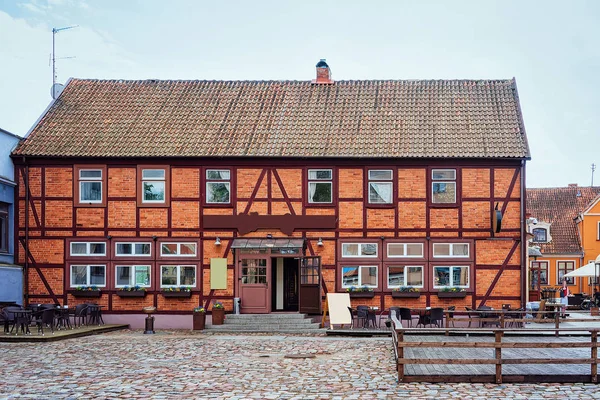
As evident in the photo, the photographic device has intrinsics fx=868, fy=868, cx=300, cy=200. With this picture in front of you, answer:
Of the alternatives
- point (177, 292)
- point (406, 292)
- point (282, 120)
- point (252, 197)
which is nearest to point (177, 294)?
point (177, 292)

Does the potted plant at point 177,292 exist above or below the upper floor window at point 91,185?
below

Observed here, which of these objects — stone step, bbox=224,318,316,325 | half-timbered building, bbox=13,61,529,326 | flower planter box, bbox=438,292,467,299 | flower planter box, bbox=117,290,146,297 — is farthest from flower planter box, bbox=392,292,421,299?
flower planter box, bbox=117,290,146,297

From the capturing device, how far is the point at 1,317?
2486 centimetres

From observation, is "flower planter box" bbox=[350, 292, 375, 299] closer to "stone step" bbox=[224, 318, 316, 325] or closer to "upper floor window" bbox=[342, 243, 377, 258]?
"upper floor window" bbox=[342, 243, 377, 258]

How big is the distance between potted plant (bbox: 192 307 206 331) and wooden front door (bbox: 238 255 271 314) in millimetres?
1546

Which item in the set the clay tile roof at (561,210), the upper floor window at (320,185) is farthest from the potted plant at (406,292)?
the clay tile roof at (561,210)

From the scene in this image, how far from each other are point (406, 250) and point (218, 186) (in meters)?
6.26

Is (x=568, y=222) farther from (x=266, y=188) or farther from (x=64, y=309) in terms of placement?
(x=64, y=309)

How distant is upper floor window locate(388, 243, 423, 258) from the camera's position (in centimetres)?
2717

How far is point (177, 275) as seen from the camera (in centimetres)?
2742

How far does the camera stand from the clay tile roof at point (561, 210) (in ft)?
175

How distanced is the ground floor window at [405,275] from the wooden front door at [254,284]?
382 centimetres

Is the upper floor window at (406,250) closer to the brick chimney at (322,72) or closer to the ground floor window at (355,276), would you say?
the ground floor window at (355,276)

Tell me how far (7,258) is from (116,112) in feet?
20.0
